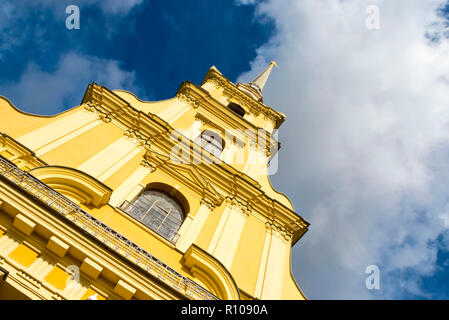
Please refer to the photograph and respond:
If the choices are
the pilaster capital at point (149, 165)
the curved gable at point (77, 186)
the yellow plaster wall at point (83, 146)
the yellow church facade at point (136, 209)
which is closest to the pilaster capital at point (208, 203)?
the yellow church facade at point (136, 209)

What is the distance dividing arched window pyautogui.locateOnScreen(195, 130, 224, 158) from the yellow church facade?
0.08 m

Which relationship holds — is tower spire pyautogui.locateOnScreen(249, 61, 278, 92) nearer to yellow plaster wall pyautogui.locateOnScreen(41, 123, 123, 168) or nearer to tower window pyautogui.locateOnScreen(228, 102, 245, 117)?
tower window pyautogui.locateOnScreen(228, 102, 245, 117)

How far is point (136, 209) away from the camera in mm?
11469

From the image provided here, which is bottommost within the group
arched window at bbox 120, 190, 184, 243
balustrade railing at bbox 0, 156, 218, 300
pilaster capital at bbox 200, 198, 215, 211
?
balustrade railing at bbox 0, 156, 218, 300

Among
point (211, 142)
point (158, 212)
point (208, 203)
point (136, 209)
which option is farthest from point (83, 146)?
point (211, 142)

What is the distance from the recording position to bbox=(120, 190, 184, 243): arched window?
11.3 m

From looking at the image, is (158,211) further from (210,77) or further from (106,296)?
(210,77)

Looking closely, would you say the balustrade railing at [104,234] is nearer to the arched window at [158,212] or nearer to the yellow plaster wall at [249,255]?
the arched window at [158,212]

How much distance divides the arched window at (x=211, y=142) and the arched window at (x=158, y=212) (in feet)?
16.6

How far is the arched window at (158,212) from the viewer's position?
1127 cm

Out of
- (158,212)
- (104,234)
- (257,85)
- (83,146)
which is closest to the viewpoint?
(104,234)

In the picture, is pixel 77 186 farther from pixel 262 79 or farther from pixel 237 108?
pixel 262 79

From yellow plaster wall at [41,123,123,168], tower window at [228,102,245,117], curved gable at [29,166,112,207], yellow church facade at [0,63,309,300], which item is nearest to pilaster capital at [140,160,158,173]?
yellow church facade at [0,63,309,300]

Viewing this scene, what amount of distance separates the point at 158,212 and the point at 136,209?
950mm
